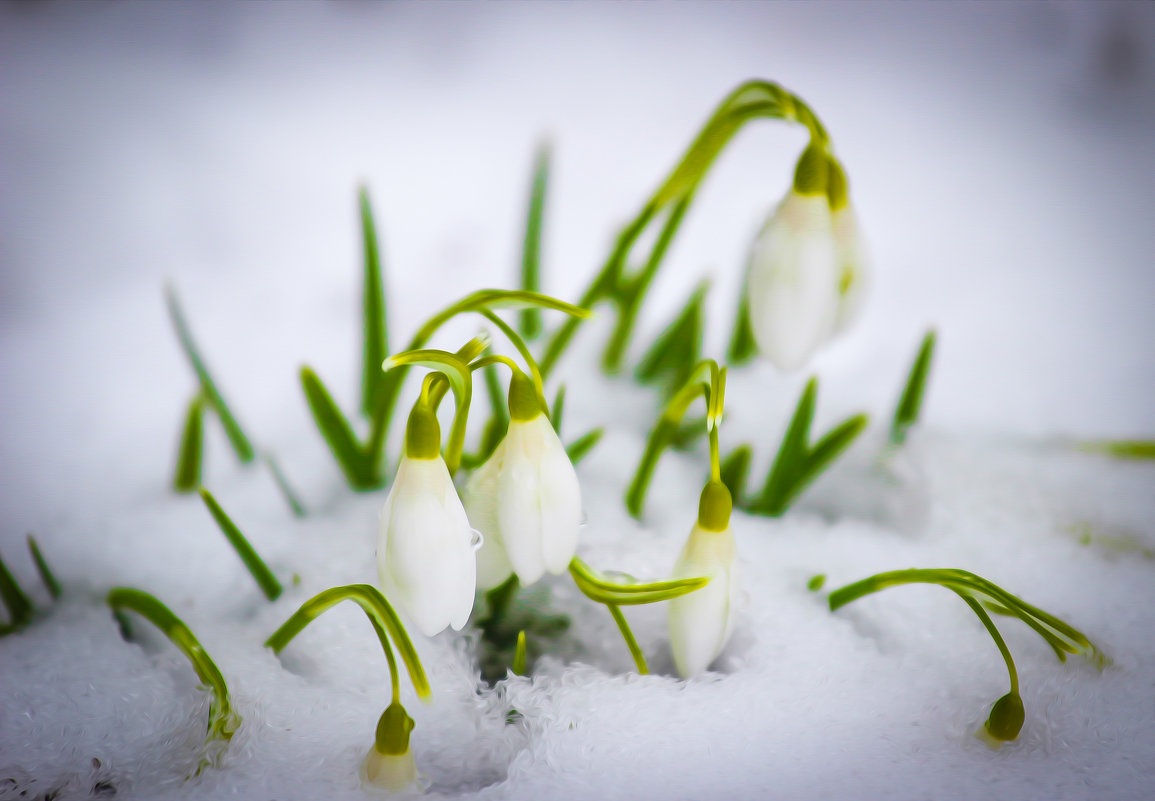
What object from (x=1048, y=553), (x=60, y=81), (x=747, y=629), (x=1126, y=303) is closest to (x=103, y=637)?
(x=747, y=629)

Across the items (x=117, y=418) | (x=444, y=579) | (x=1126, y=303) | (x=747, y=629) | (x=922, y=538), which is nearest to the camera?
(x=444, y=579)

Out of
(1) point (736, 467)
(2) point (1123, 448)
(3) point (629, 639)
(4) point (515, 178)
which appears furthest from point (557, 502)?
(4) point (515, 178)

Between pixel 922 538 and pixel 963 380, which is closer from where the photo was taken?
pixel 922 538

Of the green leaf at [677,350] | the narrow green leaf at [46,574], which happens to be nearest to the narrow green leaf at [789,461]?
the green leaf at [677,350]

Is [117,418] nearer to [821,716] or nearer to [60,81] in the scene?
[60,81]

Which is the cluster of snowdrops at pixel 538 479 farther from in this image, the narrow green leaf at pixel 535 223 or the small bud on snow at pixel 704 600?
the narrow green leaf at pixel 535 223

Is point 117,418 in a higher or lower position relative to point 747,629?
higher

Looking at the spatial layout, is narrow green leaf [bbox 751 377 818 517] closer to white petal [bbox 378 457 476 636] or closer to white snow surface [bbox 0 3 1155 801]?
white snow surface [bbox 0 3 1155 801]
